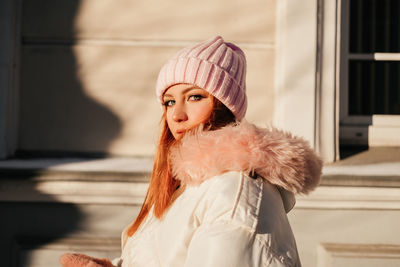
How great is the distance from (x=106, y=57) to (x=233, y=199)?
1.77 metres

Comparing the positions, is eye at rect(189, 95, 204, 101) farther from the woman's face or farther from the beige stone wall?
the beige stone wall

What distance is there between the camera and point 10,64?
2373 mm

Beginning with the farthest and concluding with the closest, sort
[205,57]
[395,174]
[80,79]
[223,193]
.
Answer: [80,79] → [395,174] → [205,57] → [223,193]

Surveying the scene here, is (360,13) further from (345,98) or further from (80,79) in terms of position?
(80,79)

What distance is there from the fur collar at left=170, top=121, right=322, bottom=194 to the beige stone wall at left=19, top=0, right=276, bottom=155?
4.71 ft

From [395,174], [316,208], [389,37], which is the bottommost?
[316,208]

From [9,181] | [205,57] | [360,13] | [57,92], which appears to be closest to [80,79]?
[57,92]

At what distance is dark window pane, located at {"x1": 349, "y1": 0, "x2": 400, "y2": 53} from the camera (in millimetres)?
2525

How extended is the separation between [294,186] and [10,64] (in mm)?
1951

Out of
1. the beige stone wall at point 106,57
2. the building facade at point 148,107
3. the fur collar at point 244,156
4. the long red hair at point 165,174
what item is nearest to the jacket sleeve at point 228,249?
the fur collar at point 244,156

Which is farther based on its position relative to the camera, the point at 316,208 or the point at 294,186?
the point at 316,208

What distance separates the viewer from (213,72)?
125 centimetres

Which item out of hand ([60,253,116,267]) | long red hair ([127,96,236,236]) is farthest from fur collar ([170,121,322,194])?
hand ([60,253,116,267])

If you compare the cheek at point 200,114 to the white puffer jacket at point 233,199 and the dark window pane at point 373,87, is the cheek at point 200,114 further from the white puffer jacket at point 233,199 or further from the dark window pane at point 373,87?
the dark window pane at point 373,87
